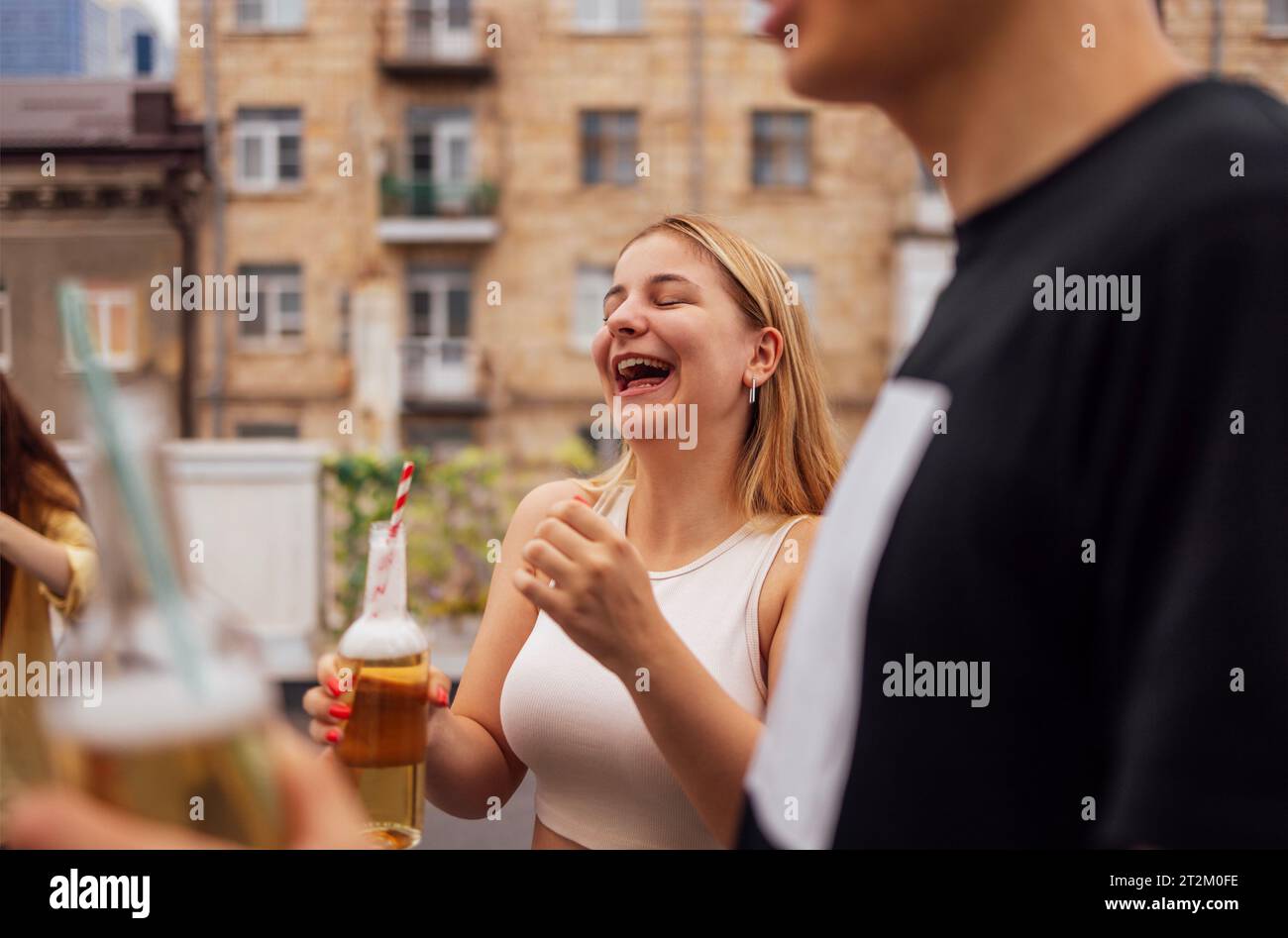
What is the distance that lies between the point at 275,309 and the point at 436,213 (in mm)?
2335

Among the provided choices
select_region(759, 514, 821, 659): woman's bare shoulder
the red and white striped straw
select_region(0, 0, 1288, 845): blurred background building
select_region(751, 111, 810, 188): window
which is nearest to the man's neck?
the red and white striped straw

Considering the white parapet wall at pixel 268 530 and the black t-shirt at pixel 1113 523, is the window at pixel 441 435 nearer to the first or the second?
the white parapet wall at pixel 268 530

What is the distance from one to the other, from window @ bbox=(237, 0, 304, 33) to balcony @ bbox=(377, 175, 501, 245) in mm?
2318

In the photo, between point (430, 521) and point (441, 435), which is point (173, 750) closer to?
point (430, 521)

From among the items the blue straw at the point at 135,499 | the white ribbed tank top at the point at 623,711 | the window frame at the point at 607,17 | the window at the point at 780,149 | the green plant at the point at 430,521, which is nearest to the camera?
the blue straw at the point at 135,499

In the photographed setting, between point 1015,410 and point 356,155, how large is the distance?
14.0m

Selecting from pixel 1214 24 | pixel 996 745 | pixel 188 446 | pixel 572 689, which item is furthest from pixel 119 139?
pixel 996 745

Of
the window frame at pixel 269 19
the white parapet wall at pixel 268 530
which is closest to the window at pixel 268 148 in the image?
the window frame at pixel 269 19

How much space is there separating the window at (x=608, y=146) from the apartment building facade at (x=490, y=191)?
26 mm

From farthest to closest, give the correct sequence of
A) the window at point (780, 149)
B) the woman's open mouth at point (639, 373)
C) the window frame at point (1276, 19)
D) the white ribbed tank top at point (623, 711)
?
the window at point (780, 149)
the window frame at point (1276, 19)
the woman's open mouth at point (639, 373)
the white ribbed tank top at point (623, 711)

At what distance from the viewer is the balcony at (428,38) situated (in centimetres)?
1335

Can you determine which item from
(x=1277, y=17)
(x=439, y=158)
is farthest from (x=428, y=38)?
(x=1277, y=17)
